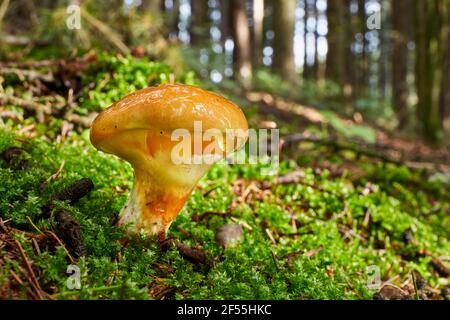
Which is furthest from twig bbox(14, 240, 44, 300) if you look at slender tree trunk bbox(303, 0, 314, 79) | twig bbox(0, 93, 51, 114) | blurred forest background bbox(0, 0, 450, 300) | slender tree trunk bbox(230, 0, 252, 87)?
slender tree trunk bbox(303, 0, 314, 79)

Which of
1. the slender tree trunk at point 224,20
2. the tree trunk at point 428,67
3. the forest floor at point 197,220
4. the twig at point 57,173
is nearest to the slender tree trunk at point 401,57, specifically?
the tree trunk at point 428,67

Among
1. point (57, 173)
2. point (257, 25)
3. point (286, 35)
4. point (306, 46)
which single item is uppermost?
point (306, 46)

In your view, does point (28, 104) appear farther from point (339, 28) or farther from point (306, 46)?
point (306, 46)

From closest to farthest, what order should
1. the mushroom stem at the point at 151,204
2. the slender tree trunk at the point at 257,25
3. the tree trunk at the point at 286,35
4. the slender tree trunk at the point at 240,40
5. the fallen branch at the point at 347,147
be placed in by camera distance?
the mushroom stem at the point at 151,204 < the fallen branch at the point at 347,147 < the tree trunk at the point at 286,35 < the slender tree trunk at the point at 240,40 < the slender tree trunk at the point at 257,25

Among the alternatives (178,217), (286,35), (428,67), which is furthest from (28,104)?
(286,35)

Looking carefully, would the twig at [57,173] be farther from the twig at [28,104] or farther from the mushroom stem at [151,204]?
the twig at [28,104]
